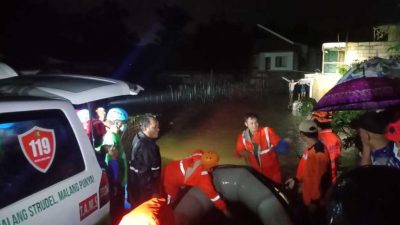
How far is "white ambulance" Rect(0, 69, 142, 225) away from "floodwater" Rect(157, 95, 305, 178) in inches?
226

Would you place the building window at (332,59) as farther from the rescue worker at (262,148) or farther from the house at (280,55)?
the house at (280,55)

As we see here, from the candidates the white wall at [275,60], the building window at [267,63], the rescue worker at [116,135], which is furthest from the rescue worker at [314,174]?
the building window at [267,63]

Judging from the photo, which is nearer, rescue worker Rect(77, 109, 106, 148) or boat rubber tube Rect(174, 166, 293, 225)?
boat rubber tube Rect(174, 166, 293, 225)

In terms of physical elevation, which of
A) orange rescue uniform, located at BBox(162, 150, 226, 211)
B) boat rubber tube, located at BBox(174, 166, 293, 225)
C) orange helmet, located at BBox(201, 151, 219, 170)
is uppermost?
orange helmet, located at BBox(201, 151, 219, 170)

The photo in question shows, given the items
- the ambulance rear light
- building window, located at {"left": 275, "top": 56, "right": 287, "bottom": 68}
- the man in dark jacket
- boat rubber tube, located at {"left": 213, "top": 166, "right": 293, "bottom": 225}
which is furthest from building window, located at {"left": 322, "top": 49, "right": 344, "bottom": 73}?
building window, located at {"left": 275, "top": 56, "right": 287, "bottom": 68}

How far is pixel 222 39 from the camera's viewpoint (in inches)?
1361

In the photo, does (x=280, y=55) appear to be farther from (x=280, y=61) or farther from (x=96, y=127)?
(x=96, y=127)

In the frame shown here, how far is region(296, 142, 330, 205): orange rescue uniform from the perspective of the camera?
14.0 ft

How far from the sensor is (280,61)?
3747cm

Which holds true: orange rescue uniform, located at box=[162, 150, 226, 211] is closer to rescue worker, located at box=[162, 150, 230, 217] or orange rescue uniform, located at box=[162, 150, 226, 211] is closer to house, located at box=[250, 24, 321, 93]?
rescue worker, located at box=[162, 150, 230, 217]

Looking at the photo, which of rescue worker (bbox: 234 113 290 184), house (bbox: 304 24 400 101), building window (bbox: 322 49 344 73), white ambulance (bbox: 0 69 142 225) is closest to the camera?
white ambulance (bbox: 0 69 142 225)

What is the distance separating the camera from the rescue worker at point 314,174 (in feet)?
14.0

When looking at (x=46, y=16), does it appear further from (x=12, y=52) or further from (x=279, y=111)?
(x=279, y=111)

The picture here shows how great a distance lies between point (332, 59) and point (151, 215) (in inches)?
656
